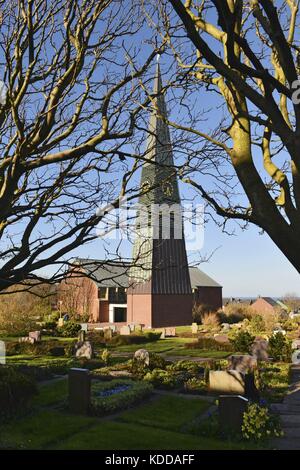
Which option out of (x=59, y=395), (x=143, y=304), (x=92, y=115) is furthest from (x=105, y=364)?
(x=143, y=304)

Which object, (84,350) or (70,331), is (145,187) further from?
(70,331)

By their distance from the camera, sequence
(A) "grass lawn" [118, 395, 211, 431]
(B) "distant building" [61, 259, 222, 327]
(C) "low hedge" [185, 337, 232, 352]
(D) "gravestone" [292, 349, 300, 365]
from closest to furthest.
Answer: (A) "grass lawn" [118, 395, 211, 431] < (D) "gravestone" [292, 349, 300, 365] < (C) "low hedge" [185, 337, 232, 352] < (B) "distant building" [61, 259, 222, 327]

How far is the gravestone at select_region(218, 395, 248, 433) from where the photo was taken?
347 inches

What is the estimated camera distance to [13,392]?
417 inches

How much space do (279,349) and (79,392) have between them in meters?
12.6

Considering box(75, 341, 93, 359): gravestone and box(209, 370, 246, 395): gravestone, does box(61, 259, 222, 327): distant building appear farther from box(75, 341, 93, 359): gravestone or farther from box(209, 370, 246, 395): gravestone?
box(209, 370, 246, 395): gravestone

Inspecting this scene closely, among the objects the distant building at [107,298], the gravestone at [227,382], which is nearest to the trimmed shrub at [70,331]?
the distant building at [107,298]

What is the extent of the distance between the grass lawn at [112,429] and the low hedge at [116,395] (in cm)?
30

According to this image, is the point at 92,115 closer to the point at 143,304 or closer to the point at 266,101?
the point at 266,101

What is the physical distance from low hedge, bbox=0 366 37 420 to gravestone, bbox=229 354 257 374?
677cm

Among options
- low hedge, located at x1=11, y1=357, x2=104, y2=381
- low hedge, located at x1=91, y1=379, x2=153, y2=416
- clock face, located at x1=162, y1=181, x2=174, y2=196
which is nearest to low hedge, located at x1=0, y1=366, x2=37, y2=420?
low hedge, located at x1=91, y1=379, x2=153, y2=416

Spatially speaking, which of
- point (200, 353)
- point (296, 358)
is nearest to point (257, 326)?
point (200, 353)

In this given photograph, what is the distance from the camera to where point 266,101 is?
17.6 feet
